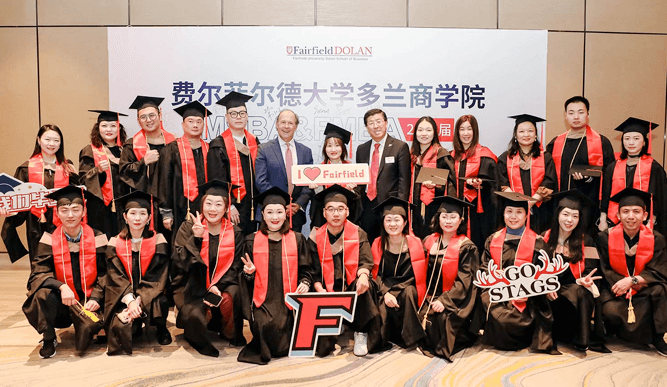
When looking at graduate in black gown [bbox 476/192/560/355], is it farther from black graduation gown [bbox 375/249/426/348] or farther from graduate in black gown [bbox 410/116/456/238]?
graduate in black gown [bbox 410/116/456/238]

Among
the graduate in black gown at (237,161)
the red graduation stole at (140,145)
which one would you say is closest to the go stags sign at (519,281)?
the graduate in black gown at (237,161)

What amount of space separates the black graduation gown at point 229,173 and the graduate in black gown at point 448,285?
1.66m

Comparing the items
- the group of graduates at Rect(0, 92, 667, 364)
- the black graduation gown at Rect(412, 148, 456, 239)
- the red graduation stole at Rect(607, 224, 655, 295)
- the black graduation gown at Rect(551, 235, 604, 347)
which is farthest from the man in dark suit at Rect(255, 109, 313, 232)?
the red graduation stole at Rect(607, 224, 655, 295)

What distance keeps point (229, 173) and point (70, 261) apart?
1.48 m

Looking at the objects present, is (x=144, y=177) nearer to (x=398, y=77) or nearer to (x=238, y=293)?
(x=238, y=293)

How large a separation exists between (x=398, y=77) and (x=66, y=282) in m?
3.70

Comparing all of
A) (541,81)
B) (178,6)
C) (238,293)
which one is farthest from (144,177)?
(541,81)

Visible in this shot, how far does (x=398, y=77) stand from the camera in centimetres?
548

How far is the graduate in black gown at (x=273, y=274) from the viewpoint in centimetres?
348

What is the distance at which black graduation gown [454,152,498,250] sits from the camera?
4.55 metres

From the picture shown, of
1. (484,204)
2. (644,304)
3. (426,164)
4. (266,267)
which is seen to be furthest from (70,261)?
(644,304)

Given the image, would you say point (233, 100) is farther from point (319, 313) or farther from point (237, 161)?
point (319, 313)

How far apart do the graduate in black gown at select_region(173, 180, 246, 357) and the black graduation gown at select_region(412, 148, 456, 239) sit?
169cm

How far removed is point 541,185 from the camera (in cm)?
450
